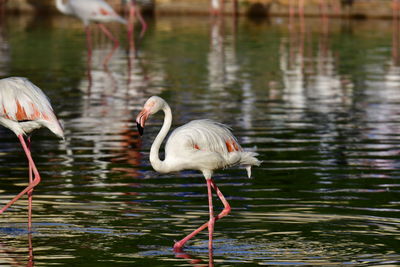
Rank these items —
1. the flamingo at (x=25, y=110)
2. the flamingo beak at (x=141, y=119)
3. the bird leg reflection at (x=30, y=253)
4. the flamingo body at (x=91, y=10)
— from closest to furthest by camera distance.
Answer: the bird leg reflection at (x=30, y=253) → the flamingo beak at (x=141, y=119) → the flamingo at (x=25, y=110) → the flamingo body at (x=91, y=10)

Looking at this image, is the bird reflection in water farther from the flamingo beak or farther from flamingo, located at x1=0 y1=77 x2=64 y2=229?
the flamingo beak

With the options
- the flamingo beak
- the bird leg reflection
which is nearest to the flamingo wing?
the flamingo beak

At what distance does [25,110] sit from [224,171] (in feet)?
10.2

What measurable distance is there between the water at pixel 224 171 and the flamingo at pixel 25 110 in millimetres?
706

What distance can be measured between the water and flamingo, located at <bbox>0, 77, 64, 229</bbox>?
0.71 meters

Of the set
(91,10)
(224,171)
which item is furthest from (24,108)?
(91,10)

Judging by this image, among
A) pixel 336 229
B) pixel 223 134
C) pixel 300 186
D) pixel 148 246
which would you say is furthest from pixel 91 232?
pixel 300 186

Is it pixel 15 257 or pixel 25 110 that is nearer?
pixel 15 257

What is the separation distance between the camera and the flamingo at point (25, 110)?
354 inches

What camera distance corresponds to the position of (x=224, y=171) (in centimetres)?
1160

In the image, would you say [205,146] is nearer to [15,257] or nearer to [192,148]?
[192,148]

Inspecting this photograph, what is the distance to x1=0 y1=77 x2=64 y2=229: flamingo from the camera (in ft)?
29.5

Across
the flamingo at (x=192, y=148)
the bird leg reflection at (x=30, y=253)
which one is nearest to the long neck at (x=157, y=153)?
the flamingo at (x=192, y=148)

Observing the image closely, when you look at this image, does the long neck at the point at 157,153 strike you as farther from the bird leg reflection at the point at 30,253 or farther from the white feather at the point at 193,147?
the bird leg reflection at the point at 30,253
